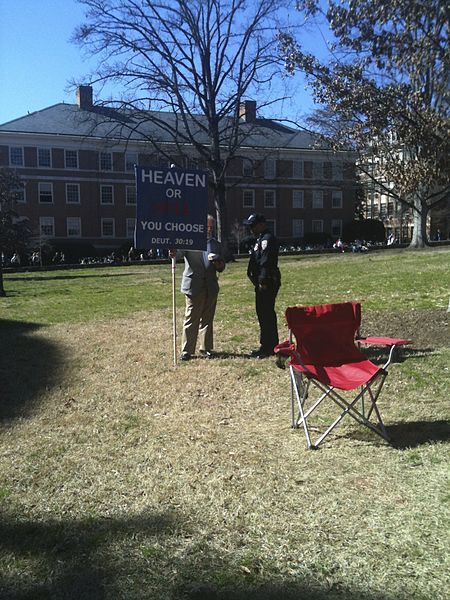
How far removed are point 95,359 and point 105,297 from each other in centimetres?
842

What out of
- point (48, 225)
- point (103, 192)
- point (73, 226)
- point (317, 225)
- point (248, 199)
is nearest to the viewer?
point (48, 225)

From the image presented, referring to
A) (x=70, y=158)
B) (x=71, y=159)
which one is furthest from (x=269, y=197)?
(x=70, y=158)

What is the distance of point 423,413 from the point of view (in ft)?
17.0

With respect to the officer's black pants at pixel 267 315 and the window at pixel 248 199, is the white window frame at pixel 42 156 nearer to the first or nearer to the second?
the window at pixel 248 199

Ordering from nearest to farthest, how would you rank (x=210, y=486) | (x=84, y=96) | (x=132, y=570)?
(x=132, y=570)
(x=210, y=486)
(x=84, y=96)

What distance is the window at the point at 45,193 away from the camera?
5653 cm

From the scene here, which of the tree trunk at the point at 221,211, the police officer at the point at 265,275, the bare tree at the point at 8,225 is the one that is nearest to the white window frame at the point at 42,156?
the bare tree at the point at 8,225

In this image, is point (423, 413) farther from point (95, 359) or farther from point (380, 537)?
point (95, 359)

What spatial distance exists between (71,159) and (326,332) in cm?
5644

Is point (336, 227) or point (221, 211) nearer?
point (221, 211)

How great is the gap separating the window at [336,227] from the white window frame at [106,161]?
26607 mm

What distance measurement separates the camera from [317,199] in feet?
223

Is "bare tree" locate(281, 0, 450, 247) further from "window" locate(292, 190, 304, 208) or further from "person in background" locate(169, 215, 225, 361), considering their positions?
"window" locate(292, 190, 304, 208)

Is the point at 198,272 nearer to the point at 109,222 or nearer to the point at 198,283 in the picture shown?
the point at 198,283
